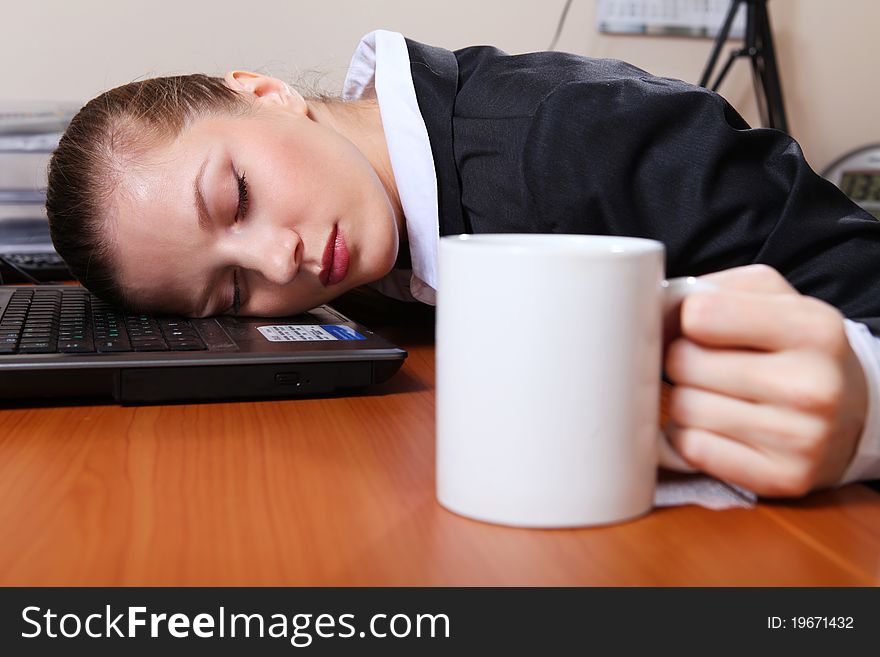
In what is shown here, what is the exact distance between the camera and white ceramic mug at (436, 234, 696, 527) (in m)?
0.36

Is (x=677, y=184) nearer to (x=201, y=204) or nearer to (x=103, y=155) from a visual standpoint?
(x=201, y=204)

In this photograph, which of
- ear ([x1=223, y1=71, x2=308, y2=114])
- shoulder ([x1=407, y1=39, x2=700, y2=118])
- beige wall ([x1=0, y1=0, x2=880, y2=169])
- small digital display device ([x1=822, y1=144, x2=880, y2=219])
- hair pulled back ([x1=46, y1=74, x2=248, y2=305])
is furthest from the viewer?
small digital display device ([x1=822, y1=144, x2=880, y2=219])

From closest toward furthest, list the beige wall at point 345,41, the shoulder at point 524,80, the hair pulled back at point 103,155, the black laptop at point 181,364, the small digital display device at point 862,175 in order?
the black laptop at point 181,364, the shoulder at point 524,80, the hair pulled back at point 103,155, the beige wall at point 345,41, the small digital display device at point 862,175

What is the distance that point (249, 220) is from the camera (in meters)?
0.84

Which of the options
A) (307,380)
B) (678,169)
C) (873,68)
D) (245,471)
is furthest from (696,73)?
(245,471)

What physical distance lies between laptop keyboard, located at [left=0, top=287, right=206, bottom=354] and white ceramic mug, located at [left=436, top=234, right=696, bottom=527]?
340 mm

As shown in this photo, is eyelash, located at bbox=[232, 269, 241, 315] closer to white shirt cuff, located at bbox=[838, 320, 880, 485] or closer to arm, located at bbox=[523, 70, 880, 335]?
arm, located at bbox=[523, 70, 880, 335]

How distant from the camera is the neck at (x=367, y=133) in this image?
40.0 inches

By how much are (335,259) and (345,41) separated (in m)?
1.19

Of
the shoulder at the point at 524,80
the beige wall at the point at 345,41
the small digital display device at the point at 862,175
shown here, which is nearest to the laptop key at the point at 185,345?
the shoulder at the point at 524,80

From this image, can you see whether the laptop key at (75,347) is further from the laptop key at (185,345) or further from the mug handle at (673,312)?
the mug handle at (673,312)

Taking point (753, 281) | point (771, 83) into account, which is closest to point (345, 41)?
point (771, 83)

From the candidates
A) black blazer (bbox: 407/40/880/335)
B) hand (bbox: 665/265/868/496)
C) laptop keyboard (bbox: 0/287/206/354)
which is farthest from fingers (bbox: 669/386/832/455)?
laptop keyboard (bbox: 0/287/206/354)

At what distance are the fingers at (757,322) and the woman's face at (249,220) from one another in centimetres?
49
